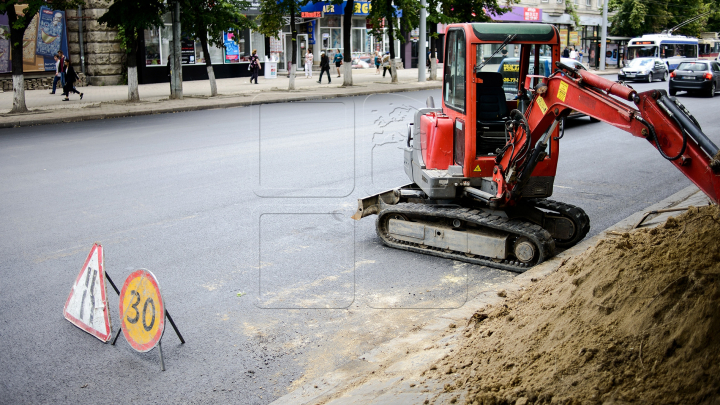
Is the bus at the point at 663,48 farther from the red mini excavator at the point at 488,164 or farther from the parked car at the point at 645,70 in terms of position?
the red mini excavator at the point at 488,164

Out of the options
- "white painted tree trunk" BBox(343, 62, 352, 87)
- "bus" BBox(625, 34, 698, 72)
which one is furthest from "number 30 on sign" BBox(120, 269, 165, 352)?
"bus" BBox(625, 34, 698, 72)

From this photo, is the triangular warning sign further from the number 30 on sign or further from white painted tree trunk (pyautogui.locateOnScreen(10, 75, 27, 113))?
white painted tree trunk (pyautogui.locateOnScreen(10, 75, 27, 113))

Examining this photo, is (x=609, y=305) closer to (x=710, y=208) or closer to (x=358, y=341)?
(x=710, y=208)

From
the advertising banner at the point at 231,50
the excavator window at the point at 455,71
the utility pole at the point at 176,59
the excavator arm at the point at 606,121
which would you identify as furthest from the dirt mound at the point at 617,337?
the advertising banner at the point at 231,50

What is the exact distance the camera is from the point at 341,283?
6.86 m

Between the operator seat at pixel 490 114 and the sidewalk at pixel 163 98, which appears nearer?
the operator seat at pixel 490 114

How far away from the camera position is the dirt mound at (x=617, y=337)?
11.7 ft

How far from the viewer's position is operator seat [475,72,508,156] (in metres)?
7.91

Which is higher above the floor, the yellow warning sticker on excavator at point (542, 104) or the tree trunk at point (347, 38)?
the tree trunk at point (347, 38)

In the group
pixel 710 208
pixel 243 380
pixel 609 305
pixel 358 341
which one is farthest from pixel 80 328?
pixel 710 208

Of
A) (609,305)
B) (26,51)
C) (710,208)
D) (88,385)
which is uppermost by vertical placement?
(26,51)

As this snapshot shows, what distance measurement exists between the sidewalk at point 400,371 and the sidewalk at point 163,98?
57.3 ft

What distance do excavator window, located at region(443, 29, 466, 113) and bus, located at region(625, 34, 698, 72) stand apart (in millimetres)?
42494

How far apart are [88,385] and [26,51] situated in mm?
30129
